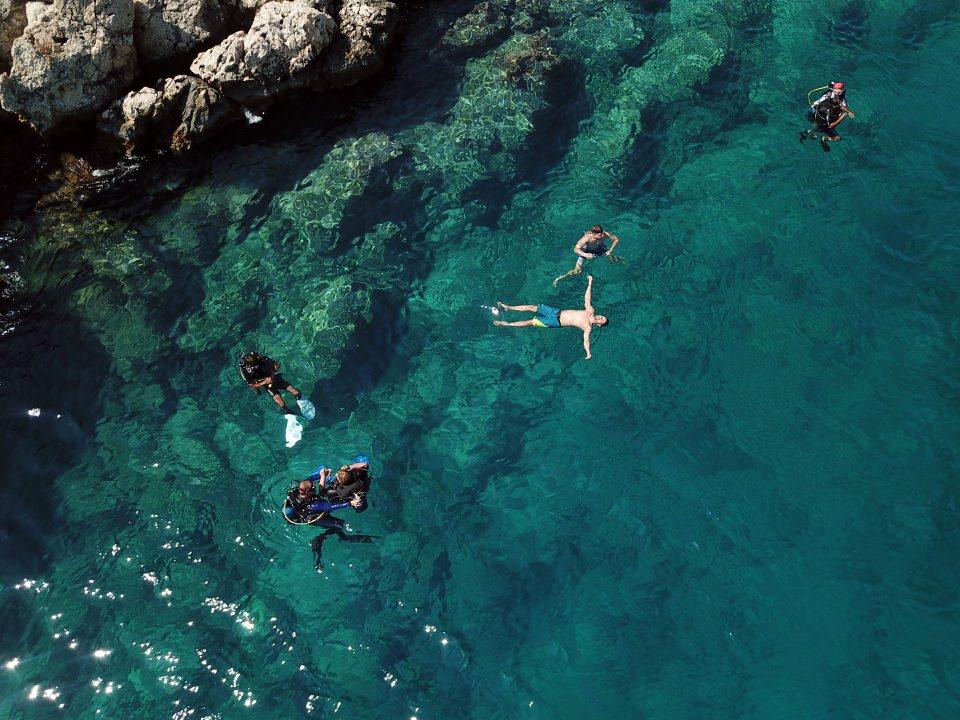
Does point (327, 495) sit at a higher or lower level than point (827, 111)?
lower

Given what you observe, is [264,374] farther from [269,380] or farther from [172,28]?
[172,28]

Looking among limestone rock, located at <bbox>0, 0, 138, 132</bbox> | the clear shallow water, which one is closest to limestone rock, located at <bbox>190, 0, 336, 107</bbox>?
the clear shallow water

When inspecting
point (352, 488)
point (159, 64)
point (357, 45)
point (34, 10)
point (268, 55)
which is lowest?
point (352, 488)

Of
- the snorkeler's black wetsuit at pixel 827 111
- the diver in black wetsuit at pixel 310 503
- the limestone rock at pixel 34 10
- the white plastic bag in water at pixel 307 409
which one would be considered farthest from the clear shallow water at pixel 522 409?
the limestone rock at pixel 34 10

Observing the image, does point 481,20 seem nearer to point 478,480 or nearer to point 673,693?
point 478,480

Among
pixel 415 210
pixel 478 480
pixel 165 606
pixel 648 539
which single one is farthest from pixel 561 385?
pixel 165 606

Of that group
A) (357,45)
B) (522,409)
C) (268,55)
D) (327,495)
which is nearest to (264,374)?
(327,495)
